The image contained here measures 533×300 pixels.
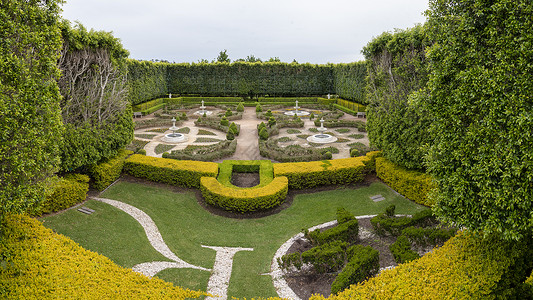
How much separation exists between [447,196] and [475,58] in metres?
3.64

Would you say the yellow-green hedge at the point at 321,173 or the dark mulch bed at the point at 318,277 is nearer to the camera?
the dark mulch bed at the point at 318,277

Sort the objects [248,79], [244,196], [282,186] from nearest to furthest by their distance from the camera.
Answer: [244,196]
[282,186]
[248,79]

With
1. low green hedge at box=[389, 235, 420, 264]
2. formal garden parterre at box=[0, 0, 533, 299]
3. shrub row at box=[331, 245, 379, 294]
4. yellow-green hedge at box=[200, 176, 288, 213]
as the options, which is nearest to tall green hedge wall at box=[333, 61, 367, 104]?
formal garden parterre at box=[0, 0, 533, 299]

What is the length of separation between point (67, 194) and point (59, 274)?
7.57 metres

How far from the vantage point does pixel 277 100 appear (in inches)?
2036

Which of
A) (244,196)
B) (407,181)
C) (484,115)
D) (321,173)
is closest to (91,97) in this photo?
(244,196)

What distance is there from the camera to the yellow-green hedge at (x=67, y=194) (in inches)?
524

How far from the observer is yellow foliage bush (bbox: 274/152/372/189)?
57.5 ft

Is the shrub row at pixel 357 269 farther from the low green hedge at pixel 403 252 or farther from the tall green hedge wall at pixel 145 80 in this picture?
the tall green hedge wall at pixel 145 80

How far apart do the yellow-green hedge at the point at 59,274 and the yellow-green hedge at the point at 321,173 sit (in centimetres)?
1021

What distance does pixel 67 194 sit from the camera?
551 inches

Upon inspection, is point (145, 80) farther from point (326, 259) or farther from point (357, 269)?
point (357, 269)

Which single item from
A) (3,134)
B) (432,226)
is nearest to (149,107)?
(3,134)

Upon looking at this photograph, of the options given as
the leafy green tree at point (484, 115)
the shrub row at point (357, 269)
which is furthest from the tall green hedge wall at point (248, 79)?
the shrub row at point (357, 269)
